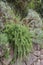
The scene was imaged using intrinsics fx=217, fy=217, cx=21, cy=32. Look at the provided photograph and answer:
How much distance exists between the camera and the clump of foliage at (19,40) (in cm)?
438

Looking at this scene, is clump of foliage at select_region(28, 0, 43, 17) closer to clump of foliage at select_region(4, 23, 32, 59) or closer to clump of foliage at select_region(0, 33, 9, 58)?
clump of foliage at select_region(4, 23, 32, 59)

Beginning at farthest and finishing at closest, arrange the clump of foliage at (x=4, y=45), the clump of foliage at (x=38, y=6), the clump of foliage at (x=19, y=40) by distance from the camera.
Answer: the clump of foliage at (x=38, y=6), the clump of foliage at (x=19, y=40), the clump of foliage at (x=4, y=45)

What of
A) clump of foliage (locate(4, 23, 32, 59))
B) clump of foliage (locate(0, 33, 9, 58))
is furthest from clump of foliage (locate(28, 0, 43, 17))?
clump of foliage (locate(0, 33, 9, 58))

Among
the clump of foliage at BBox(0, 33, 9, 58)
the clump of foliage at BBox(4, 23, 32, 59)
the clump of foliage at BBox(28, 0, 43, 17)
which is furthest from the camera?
the clump of foliage at BBox(28, 0, 43, 17)

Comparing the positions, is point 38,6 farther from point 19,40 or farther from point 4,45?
point 4,45

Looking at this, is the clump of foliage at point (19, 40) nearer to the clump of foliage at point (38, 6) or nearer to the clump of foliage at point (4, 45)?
the clump of foliage at point (4, 45)

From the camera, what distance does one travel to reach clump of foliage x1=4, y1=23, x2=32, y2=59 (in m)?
4.38

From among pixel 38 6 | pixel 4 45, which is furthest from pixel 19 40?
pixel 38 6

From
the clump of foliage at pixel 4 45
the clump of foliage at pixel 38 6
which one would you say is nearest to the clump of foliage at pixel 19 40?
the clump of foliage at pixel 4 45

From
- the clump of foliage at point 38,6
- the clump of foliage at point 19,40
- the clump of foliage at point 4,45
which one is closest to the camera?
the clump of foliage at point 4,45

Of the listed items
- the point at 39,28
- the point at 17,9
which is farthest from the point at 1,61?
the point at 17,9

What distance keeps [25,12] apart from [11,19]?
5.04 ft

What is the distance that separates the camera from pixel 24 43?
4402 millimetres

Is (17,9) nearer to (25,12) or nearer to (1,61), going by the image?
(25,12)
